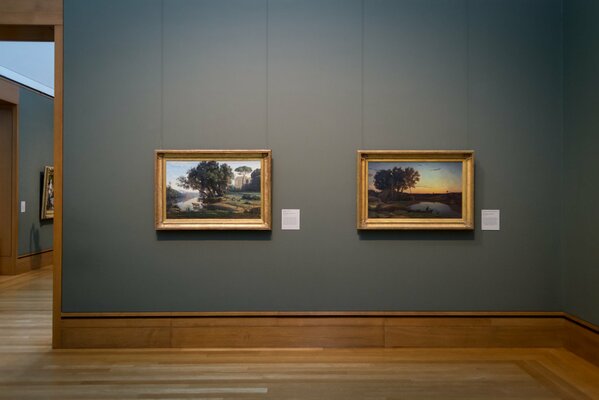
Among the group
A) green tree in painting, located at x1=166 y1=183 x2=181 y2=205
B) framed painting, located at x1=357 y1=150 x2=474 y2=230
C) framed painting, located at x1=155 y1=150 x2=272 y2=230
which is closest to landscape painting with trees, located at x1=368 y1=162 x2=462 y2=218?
framed painting, located at x1=357 y1=150 x2=474 y2=230

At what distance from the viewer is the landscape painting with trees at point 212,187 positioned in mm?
7211

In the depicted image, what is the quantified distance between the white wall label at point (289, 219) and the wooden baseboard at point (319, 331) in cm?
127

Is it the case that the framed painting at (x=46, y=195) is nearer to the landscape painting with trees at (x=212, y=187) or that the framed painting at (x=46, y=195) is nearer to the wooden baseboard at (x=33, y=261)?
the wooden baseboard at (x=33, y=261)

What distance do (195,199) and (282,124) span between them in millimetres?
1641

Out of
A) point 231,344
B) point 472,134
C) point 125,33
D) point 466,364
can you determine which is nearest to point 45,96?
point 125,33

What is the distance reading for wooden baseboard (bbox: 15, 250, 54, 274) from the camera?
14.6 meters

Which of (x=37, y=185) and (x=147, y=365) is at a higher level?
(x=37, y=185)

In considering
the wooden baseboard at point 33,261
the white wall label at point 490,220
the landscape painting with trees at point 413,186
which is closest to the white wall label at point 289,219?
the landscape painting with trees at point 413,186

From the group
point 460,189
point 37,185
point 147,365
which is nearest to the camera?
point 147,365

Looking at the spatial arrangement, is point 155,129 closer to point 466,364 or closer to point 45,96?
point 466,364

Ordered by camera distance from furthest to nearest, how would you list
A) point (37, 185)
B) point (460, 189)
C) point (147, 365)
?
point (37, 185) → point (460, 189) → point (147, 365)

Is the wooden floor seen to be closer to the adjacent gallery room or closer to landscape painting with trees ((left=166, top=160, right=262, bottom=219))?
the adjacent gallery room

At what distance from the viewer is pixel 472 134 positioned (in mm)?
7273

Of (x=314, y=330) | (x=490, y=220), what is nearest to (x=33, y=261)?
(x=314, y=330)
